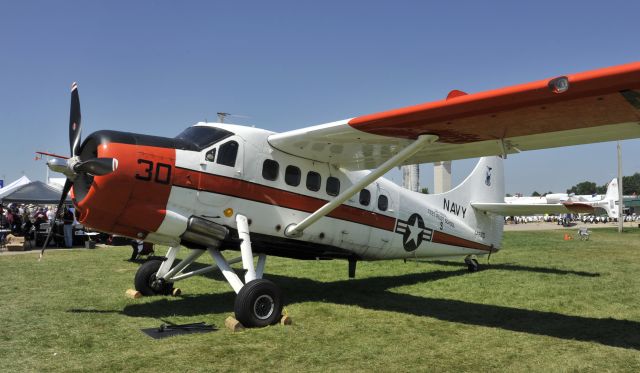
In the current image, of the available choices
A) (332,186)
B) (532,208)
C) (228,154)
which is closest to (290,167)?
(332,186)

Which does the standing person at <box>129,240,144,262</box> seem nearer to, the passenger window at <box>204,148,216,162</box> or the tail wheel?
the tail wheel

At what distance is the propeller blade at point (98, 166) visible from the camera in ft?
20.5

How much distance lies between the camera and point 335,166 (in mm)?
9258

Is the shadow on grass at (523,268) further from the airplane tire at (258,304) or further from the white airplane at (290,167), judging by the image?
the airplane tire at (258,304)

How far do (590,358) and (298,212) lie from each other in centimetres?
486

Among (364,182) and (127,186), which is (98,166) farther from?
(364,182)

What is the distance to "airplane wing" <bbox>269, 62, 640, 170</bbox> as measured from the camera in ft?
17.0

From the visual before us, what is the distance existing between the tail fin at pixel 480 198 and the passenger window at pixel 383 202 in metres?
2.20

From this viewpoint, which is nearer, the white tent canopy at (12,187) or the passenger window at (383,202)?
the passenger window at (383,202)

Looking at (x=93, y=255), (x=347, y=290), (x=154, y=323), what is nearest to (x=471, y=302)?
(x=347, y=290)

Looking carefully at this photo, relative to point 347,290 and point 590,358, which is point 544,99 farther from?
point 347,290

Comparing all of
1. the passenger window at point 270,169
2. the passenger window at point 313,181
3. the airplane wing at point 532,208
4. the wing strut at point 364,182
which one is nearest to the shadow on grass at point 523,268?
the airplane wing at point 532,208

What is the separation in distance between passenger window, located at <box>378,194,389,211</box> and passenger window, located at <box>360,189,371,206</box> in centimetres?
34

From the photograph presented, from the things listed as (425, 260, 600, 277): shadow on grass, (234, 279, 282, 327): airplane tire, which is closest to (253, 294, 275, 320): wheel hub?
(234, 279, 282, 327): airplane tire
